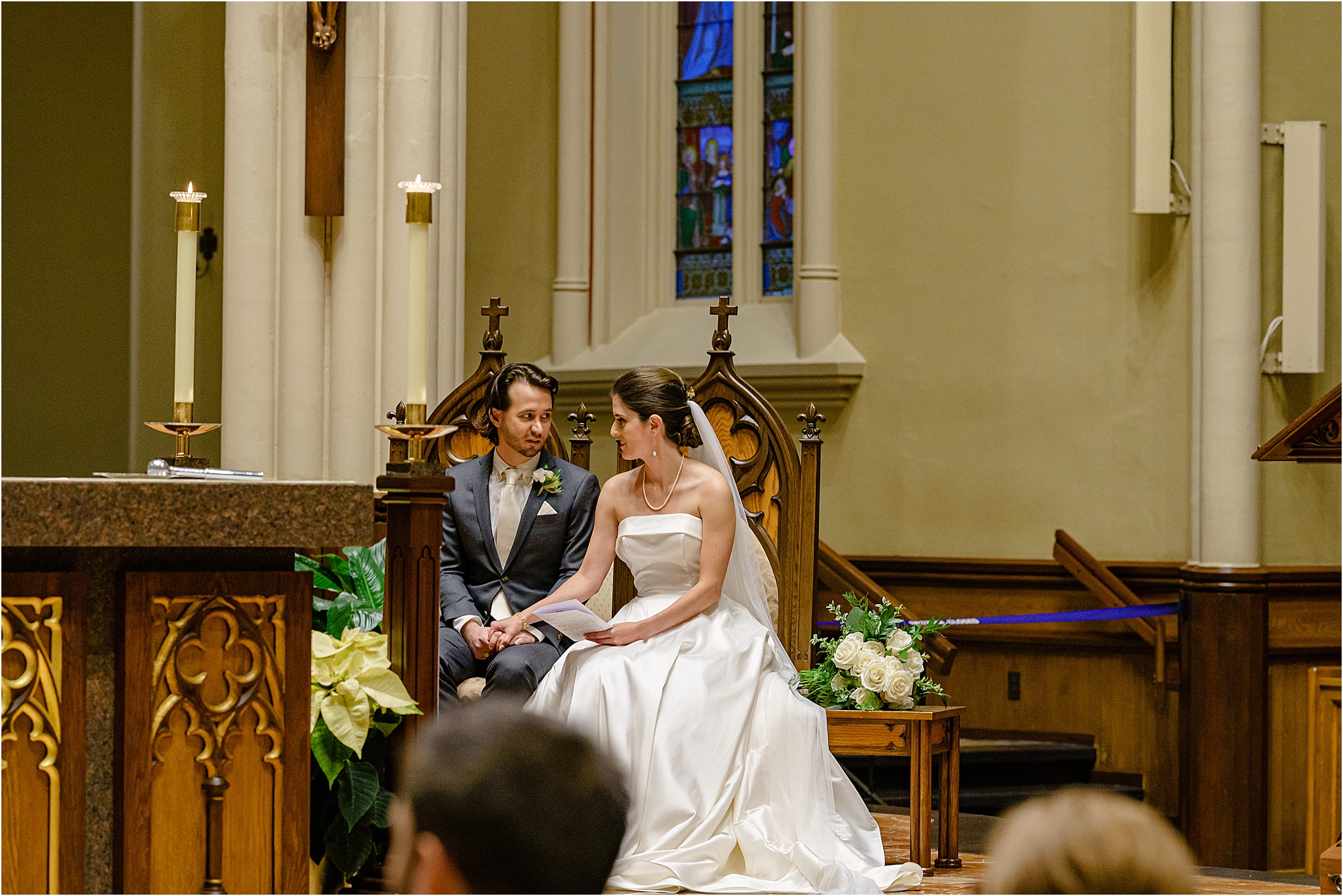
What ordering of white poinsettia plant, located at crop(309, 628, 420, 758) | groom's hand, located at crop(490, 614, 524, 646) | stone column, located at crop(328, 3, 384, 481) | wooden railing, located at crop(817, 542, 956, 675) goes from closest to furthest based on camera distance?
white poinsettia plant, located at crop(309, 628, 420, 758)
groom's hand, located at crop(490, 614, 524, 646)
stone column, located at crop(328, 3, 384, 481)
wooden railing, located at crop(817, 542, 956, 675)

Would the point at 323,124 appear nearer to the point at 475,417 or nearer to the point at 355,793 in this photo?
the point at 475,417

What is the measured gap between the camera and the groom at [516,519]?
4.89 meters

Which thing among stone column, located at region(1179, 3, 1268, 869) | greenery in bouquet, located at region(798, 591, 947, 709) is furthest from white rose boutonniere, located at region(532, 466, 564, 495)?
stone column, located at region(1179, 3, 1268, 869)

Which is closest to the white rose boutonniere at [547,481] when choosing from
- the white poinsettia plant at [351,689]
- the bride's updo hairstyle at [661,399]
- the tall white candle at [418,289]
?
the bride's updo hairstyle at [661,399]

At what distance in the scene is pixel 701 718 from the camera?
14.3 feet

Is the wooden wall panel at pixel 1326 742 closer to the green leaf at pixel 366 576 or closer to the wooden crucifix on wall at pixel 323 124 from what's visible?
the green leaf at pixel 366 576

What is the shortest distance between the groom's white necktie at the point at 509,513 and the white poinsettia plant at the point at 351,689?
252 cm

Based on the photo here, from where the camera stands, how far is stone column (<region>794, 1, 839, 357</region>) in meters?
8.05

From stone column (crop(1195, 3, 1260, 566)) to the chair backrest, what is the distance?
2.75 m

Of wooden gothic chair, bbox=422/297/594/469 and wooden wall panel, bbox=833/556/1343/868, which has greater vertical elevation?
wooden gothic chair, bbox=422/297/594/469

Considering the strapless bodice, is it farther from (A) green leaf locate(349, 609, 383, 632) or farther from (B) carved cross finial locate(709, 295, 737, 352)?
(A) green leaf locate(349, 609, 383, 632)

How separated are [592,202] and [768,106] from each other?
47.3 inches

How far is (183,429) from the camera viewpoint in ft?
8.42

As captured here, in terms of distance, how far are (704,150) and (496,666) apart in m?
4.97
